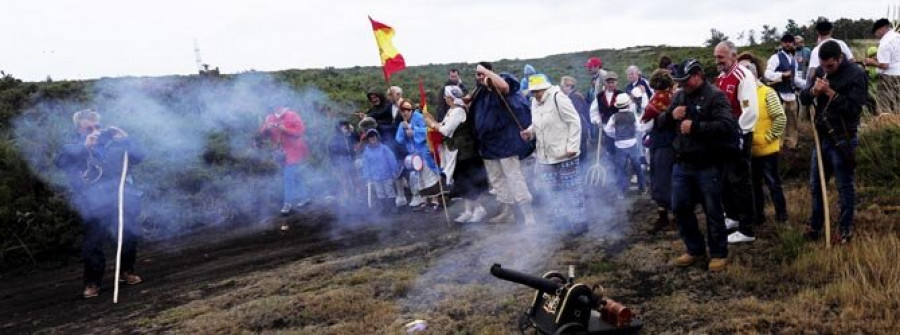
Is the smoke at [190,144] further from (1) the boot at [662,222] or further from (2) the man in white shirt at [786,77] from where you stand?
(2) the man in white shirt at [786,77]

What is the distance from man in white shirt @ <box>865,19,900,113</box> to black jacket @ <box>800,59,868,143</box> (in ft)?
11.7

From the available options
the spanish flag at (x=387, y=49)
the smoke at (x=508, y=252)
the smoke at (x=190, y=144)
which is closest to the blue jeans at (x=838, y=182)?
the smoke at (x=508, y=252)

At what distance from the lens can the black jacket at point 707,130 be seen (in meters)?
5.09

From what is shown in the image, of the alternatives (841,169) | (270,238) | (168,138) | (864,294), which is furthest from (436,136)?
(168,138)

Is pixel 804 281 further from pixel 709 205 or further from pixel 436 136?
pixel 436 136

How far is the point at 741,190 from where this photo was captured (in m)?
6.22

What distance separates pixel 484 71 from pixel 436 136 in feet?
5.07

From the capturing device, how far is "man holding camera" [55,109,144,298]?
716cm

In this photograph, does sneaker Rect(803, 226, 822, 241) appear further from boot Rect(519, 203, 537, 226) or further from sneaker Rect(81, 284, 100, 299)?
sneaker Rect(81, 284, 100, 299)

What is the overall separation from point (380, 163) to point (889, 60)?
22.8 feet

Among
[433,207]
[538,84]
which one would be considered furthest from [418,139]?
[538,84]

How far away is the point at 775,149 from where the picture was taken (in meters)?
6.24

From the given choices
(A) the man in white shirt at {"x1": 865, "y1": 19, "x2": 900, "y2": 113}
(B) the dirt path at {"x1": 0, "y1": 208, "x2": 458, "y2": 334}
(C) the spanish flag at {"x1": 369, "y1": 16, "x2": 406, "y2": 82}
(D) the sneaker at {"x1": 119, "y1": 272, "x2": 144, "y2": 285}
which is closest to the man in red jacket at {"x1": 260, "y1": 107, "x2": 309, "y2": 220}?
(B) the dirt path at {"x1": 0, "y1": 208, "x2": 458, "y2": 334}

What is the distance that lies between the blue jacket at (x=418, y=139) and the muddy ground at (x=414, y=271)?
88 centimetres
